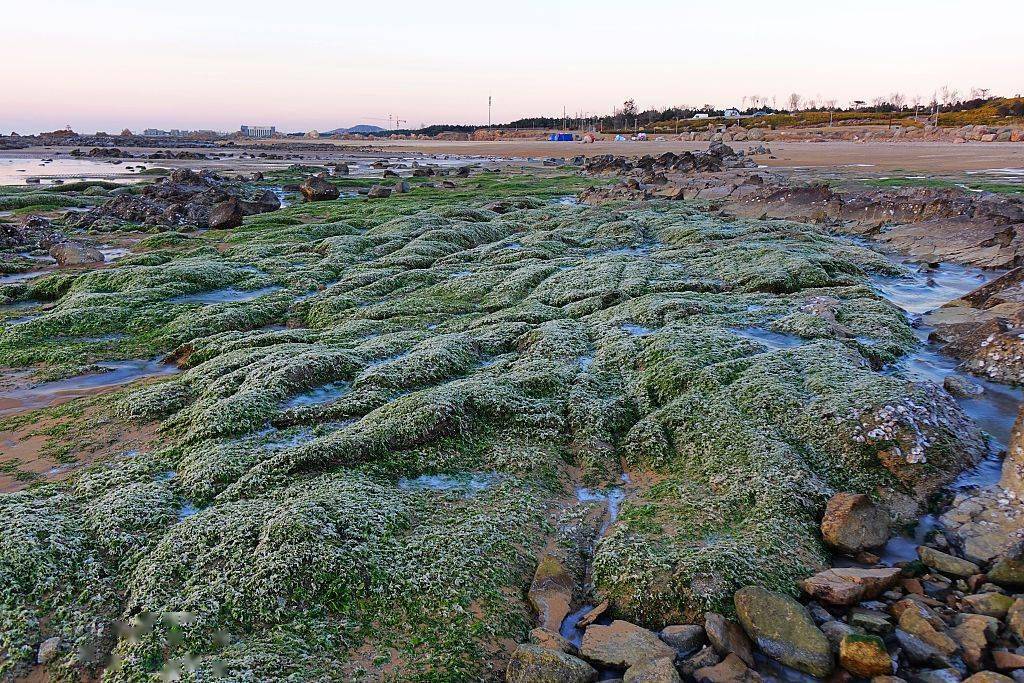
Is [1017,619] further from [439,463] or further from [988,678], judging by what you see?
[439,463]

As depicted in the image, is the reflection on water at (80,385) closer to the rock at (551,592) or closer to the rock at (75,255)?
the rock at (551,592)

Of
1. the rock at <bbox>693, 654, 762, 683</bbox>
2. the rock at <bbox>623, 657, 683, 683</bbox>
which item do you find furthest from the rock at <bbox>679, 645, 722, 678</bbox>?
the rock at <bbox>623, 657, 683, 683</bbox>

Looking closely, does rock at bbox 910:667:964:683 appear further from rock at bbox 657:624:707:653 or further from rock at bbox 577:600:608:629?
rock at bbox 577:600:608:629

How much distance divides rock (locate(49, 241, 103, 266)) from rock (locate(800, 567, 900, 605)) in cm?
2208

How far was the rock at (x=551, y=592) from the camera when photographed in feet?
16.7

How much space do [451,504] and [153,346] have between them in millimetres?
8779

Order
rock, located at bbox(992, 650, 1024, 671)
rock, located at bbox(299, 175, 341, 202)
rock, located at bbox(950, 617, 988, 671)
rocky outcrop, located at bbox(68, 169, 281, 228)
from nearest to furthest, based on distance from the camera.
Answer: rock, located at bbox(992, 650, 1024, 671) → rock, located at bbox(950, 617, 988, 671) → rocky outcrop, located at bbox(68, 169, 281, 228) → rock, located at bbox(299, 175, 341, 202)

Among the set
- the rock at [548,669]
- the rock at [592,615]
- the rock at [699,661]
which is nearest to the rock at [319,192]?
the rock at [592,615]

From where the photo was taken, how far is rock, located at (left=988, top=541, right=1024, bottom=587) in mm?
4945

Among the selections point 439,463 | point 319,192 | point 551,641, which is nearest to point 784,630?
point 551,641

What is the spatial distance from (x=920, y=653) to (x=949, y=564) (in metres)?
1.22

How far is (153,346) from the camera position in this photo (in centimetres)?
1215

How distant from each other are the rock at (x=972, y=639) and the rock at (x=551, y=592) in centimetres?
288

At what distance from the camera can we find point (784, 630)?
4602 millimetres
